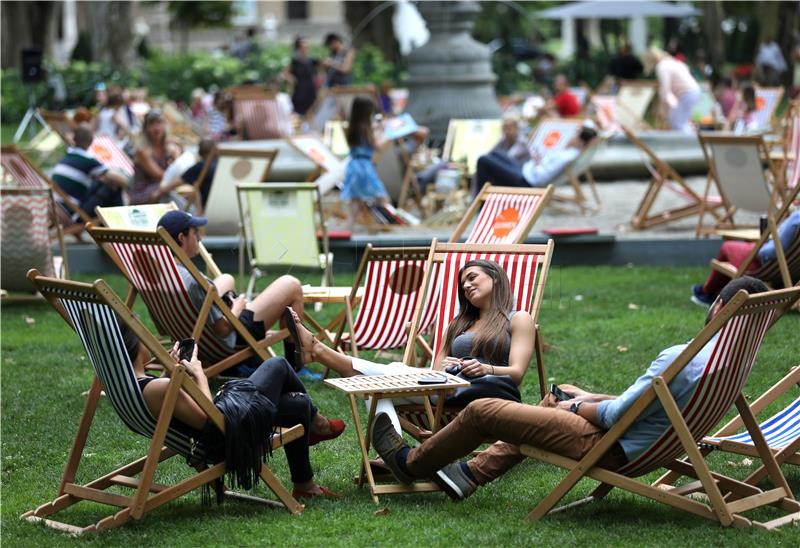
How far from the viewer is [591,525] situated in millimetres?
4547

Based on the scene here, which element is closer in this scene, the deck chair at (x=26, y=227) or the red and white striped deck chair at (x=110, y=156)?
the deck chair at (x=26, y=227)

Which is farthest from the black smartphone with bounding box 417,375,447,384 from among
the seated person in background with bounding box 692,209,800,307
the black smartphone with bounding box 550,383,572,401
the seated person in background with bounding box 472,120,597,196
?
the seated person in background with bounding box 472,120,597,196

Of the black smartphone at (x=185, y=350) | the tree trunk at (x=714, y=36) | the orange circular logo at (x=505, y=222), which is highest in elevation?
the black smartphone at (x=185, y=350)

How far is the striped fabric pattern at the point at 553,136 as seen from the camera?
1266cm

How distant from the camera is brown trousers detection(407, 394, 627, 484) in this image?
4.53 metres

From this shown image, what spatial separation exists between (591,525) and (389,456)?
772 mm

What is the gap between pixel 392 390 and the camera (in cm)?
480

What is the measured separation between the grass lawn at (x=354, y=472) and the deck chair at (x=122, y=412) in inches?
3.1

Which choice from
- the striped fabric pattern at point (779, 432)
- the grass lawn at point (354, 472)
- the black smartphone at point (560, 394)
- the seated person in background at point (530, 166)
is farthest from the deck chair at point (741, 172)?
the black smartphone at point (560, 394)

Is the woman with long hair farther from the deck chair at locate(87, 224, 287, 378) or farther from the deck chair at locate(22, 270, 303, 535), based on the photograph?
the deck chair at locate(87, 224, 287, 378)

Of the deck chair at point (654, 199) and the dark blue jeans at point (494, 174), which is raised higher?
the dark blue jeans at point (494, 174)

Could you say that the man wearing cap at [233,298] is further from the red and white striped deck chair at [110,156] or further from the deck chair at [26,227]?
the red and white striped deck chair at [110,156]

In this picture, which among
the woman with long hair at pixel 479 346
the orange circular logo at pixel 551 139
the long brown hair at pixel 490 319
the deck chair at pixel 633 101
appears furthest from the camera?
the deck chair at pixel 633 101

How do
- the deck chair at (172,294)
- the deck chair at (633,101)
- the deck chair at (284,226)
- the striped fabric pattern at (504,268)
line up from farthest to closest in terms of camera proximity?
the deck chair at (633,101), the deck chair at (284,226), the deck chair at (172,294), the striped fabric pattern at (504,268)
